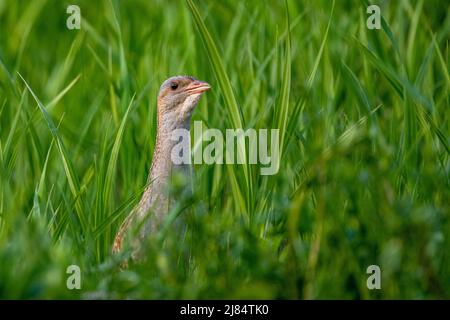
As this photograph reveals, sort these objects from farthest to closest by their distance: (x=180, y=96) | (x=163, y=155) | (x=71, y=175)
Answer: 1. (x=180, y=96)
2. (x=163, y=155)
3. (x=71, y=175)

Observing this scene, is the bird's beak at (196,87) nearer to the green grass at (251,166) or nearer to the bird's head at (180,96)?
the bird's head at (180,96)

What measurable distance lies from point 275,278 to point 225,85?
3.61 ft

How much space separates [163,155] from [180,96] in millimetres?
346

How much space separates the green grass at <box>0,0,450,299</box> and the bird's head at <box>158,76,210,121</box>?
0.57 ft

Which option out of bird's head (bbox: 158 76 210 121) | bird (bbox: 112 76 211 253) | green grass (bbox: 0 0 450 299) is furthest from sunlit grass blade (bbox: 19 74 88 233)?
bird's head (bbox: 158 76 210 121)

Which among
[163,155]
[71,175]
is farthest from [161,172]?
[71,175]

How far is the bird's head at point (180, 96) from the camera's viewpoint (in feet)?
15.7

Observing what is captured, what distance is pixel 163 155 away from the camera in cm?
459

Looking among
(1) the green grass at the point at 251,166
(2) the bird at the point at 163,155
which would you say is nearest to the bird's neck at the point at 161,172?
(2) the bird at the point at 163,155

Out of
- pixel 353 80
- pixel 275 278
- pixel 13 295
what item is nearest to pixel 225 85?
pixel 353 80

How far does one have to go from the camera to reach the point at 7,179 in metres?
4.45

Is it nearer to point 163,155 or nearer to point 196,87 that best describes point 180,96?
point 196,87

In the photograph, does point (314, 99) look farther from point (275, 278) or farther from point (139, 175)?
point (275, 278)

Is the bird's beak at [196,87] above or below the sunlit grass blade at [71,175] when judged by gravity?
above
